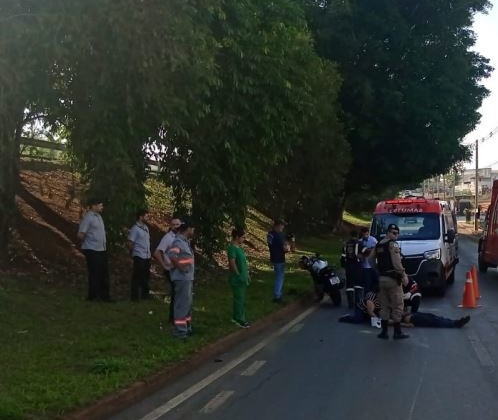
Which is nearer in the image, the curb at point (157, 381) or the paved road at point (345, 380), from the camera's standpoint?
the curb at point (157, 381)

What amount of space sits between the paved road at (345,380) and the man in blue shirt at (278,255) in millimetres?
2482

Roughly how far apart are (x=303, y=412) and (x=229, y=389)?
1183 mm

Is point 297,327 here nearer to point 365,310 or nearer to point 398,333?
point 365,310

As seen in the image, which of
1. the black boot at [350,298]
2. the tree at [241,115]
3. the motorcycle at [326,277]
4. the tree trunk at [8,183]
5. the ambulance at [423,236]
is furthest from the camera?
the ambulance at [423,236]

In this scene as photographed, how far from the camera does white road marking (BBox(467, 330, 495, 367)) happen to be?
9312 millimetres

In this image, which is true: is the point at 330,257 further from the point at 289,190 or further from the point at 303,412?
the point at 303,412

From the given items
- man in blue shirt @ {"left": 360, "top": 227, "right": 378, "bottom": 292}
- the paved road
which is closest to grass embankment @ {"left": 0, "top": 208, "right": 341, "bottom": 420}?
the paved road

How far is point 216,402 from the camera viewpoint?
24.1 ft

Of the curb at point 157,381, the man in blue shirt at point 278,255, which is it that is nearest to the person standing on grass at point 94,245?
the curb at point 157,381

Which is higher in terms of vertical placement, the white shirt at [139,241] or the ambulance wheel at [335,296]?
the white shirt at [139,241]

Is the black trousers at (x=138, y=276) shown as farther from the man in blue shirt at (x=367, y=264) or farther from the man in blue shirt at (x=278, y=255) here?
the man in blue shirt at (x=367, y=264)

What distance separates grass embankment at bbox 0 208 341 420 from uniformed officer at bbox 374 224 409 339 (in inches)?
89.3

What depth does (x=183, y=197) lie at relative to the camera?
57.2 ft

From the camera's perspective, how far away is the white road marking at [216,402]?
7047 mm
